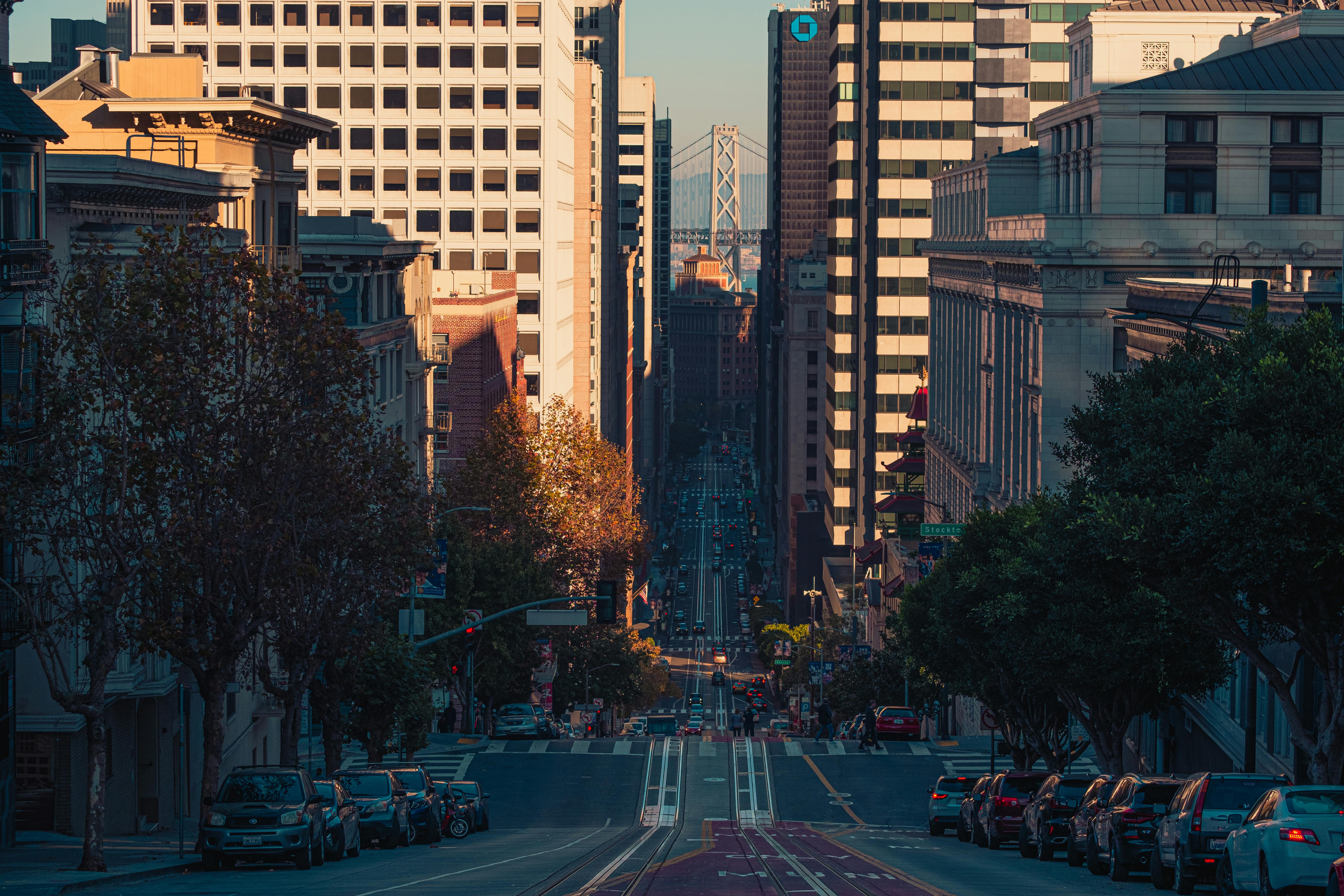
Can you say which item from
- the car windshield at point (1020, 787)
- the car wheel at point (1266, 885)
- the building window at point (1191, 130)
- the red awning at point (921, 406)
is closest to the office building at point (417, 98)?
the red awning at point (921, 406)

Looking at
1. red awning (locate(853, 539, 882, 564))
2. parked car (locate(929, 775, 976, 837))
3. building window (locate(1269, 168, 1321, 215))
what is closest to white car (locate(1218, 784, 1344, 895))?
parked car (locate(929, 775, 976, 837))

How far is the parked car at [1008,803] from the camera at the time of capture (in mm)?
39906

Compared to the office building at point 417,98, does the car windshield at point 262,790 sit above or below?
below

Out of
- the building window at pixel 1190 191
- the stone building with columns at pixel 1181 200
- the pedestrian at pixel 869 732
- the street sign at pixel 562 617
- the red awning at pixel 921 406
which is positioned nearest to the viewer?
the street sign at pixel 562 617

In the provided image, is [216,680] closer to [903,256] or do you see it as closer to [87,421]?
[87,421]

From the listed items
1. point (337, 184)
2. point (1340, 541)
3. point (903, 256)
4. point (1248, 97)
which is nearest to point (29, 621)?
point (1340, 541)

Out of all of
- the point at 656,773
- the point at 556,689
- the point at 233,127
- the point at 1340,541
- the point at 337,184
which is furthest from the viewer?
the point at 337,184

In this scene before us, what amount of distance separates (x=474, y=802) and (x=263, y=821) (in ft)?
52.0

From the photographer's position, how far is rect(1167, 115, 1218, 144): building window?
74.2 metres

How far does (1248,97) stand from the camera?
73.2 meters

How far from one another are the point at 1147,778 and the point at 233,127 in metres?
39.2

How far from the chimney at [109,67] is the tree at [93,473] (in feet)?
91.7

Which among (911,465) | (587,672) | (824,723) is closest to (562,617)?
(824,723)

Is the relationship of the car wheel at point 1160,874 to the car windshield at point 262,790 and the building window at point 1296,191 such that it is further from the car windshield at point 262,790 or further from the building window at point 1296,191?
the building window at point 1296,191
